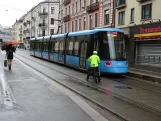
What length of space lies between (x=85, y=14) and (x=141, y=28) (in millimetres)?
17724

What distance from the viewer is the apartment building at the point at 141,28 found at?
89.0ft

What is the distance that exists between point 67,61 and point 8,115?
18.5 meters

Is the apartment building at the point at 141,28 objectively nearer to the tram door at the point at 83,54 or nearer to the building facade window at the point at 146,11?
the building facade window at the point at 146,11

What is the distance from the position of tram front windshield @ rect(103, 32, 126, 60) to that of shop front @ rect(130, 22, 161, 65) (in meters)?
7.38

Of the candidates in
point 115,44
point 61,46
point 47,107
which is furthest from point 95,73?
point 61,46

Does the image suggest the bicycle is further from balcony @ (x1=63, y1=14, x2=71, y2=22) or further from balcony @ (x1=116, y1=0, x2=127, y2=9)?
balcony @ (x1=63, y1=14, x2=71, y2=22)

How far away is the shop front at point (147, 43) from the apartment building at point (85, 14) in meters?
6.08

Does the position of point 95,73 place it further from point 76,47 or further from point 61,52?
point 61,52

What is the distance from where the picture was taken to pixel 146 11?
28.8 metres

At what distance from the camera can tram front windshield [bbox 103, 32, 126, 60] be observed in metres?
19.5

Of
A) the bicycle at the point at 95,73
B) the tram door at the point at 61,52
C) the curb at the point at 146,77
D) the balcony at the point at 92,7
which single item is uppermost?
the balcony at the point at 92,7

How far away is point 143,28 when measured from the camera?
28.8m

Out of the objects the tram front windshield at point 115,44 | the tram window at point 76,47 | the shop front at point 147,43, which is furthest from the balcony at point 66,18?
the tram front windshield at point 115,44

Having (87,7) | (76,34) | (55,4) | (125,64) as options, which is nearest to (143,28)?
(76,34)
